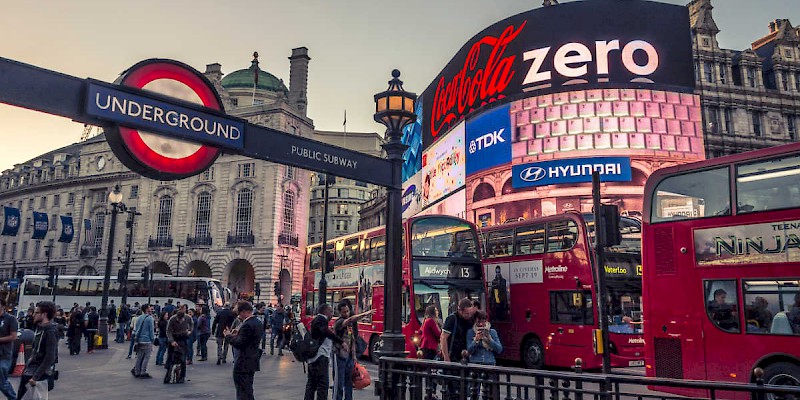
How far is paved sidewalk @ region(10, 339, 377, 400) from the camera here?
10477 millimetres

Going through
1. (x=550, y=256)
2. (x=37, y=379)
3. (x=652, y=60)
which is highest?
(x=652, y=60)

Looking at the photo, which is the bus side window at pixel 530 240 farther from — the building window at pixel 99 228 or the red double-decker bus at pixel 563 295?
the building window at pixel 99 228

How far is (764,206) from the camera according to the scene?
9.44 meters

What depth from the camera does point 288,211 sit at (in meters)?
53.5

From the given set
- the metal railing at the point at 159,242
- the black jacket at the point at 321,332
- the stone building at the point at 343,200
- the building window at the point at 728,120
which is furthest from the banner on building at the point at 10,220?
the stone building at the point at 343,200

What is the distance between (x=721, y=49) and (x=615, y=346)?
35.5m

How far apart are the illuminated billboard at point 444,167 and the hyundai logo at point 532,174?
18.3ft

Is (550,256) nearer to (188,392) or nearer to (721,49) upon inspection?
(188,392)

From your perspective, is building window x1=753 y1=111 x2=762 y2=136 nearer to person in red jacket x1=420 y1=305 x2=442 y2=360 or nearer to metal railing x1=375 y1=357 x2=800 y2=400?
person in red jacket x1=420 y1=305 x2=442 y2=360

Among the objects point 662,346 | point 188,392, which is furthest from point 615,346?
point 188,392

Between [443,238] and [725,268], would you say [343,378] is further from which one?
[443,238]

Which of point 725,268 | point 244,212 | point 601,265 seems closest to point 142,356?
point 601,265

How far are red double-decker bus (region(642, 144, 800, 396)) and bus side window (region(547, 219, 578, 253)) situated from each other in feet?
12.8

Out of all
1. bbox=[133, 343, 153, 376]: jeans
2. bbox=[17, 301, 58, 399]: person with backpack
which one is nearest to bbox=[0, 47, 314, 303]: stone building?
bbox=[133, 343, 153, 376]: jeans
